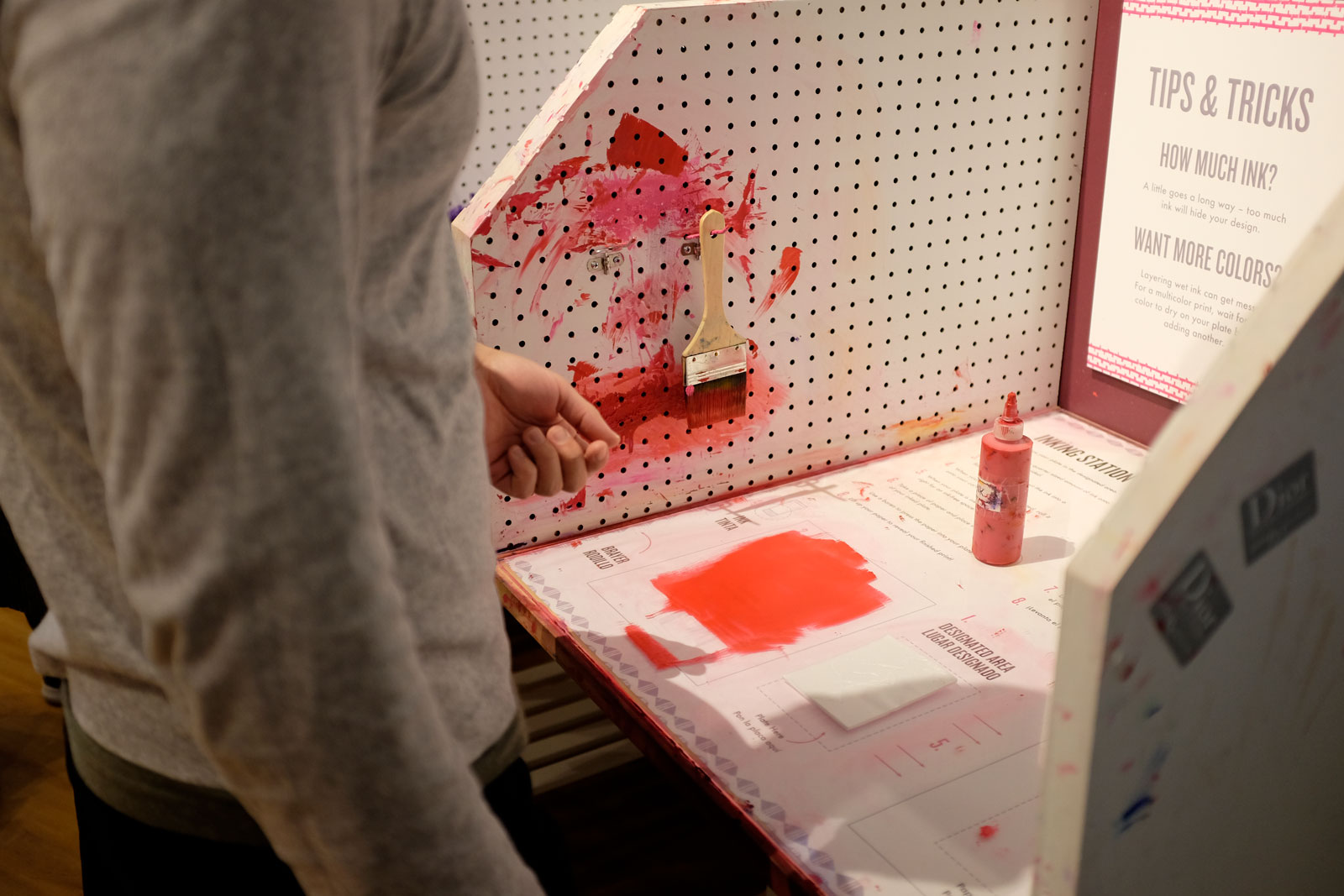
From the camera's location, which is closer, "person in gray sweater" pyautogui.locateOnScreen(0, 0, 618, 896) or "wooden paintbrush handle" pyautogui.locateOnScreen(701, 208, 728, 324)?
"person in gray sweater" pyautogui.locateOnScreen(0, 0, 618, 896)

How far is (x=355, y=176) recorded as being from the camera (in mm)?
449

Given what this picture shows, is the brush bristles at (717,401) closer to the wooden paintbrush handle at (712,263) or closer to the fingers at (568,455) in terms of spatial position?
the wooden paintbrush handle at (712,263)

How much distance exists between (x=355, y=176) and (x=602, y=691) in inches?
28.7

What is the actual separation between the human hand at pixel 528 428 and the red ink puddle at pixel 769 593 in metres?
0.25

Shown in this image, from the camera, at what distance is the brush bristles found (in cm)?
137

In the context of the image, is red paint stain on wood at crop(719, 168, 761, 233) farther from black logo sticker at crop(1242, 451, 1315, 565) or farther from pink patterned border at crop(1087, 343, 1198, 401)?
black logo sticker at crop(1242, 451, 1315, 565)

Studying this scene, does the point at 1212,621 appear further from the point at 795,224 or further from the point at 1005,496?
the point at 795,224

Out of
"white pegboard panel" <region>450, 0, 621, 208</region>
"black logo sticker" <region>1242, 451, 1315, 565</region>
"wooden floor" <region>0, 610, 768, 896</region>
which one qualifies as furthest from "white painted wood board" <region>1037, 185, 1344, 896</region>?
"white pegboard panel" <region>450, 0, 621, 208</region>

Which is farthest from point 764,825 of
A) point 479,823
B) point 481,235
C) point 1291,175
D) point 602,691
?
point 1291,175

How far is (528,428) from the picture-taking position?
0.96 m

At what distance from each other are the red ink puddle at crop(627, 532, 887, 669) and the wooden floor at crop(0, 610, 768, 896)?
0.62 m

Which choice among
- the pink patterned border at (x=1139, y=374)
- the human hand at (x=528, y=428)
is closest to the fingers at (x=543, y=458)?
the human hand at (x=528, y=428)

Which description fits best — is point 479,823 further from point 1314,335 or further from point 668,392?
point 668,392

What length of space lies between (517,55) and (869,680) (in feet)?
6.06
